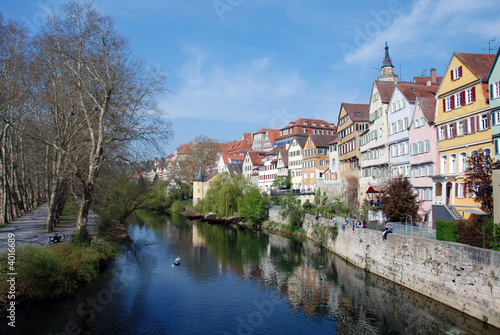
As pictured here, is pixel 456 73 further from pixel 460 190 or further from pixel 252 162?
pixel 252 162

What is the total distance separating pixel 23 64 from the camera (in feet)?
71.4

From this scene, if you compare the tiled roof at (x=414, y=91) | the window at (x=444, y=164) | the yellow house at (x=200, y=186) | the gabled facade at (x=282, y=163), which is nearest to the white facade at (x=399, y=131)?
the tiled roof at (x=414, y=91)

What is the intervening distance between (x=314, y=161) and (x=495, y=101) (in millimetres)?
32200

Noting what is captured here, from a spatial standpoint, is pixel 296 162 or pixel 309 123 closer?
pixel 296 162

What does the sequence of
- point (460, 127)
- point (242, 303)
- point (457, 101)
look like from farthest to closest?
point (457, 101) → point (460, 127) → point (242, 303)

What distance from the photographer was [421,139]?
26672mm

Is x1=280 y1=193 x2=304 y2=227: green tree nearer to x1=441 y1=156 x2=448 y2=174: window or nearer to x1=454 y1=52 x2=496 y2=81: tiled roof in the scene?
x1=441 y1=156 x2=448 y2=174: window

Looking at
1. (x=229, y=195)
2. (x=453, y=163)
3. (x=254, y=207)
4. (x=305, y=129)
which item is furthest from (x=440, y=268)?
(x=305, y=129)

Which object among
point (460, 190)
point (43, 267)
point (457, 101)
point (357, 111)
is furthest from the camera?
point (357, 111)

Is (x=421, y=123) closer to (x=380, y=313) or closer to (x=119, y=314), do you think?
(x=380, y=313)

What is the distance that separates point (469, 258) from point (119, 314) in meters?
14.2

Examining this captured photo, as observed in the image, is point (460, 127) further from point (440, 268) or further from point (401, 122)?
point (440, 268)

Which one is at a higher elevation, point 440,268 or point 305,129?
point 305,129

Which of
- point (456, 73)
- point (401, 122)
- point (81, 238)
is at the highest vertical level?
point (456, 73)
